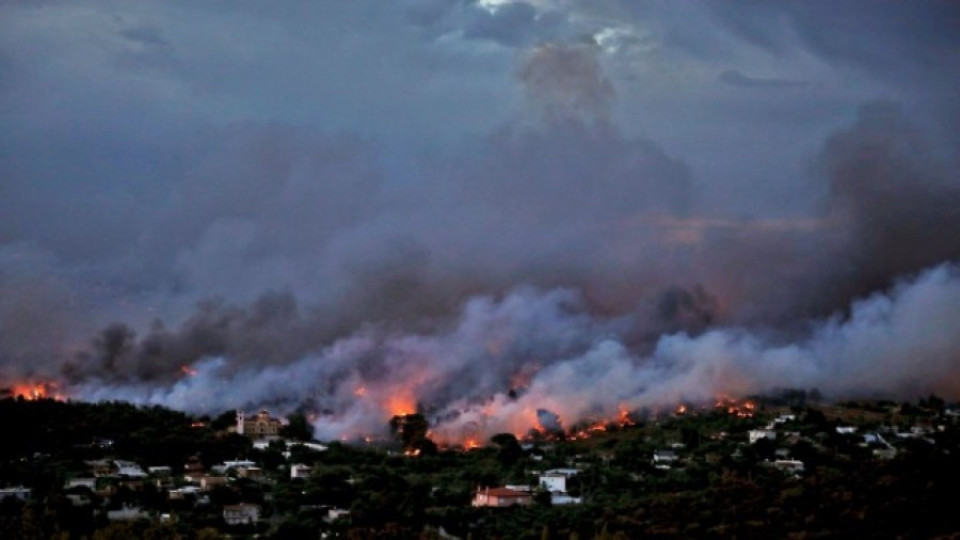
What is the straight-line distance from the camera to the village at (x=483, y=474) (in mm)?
34219

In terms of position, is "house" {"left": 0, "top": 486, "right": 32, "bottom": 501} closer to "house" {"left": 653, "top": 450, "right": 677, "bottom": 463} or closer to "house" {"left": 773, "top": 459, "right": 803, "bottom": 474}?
"house" {"left": 653, "top": 450, "right": 677, "bottom": 463}

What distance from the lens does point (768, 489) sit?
3603 centimetres

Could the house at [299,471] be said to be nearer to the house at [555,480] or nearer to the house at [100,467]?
the house at [100,467]

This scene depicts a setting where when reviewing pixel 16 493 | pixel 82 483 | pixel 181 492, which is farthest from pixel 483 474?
pixel 16 493

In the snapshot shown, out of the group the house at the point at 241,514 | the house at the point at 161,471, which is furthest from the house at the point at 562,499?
the house at the point at 161,471

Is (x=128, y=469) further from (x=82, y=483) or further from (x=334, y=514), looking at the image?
(x=334, y=514)

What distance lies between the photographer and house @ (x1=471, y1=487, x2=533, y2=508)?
38.8 metres

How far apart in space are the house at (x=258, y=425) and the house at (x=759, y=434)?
55.7ft

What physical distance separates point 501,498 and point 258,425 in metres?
18.0

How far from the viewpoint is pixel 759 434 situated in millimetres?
48719

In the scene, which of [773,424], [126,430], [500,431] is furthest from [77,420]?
[773,424]

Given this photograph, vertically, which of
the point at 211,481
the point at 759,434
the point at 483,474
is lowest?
the point at 483,474

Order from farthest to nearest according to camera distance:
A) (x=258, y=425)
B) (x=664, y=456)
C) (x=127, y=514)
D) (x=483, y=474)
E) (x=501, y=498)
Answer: (x=258, y=425), (x=664, y=456), (x=483, y=474), (x=501, y=498), (x=127, y=514)

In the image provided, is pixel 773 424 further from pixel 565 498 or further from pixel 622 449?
pixel 565 498
